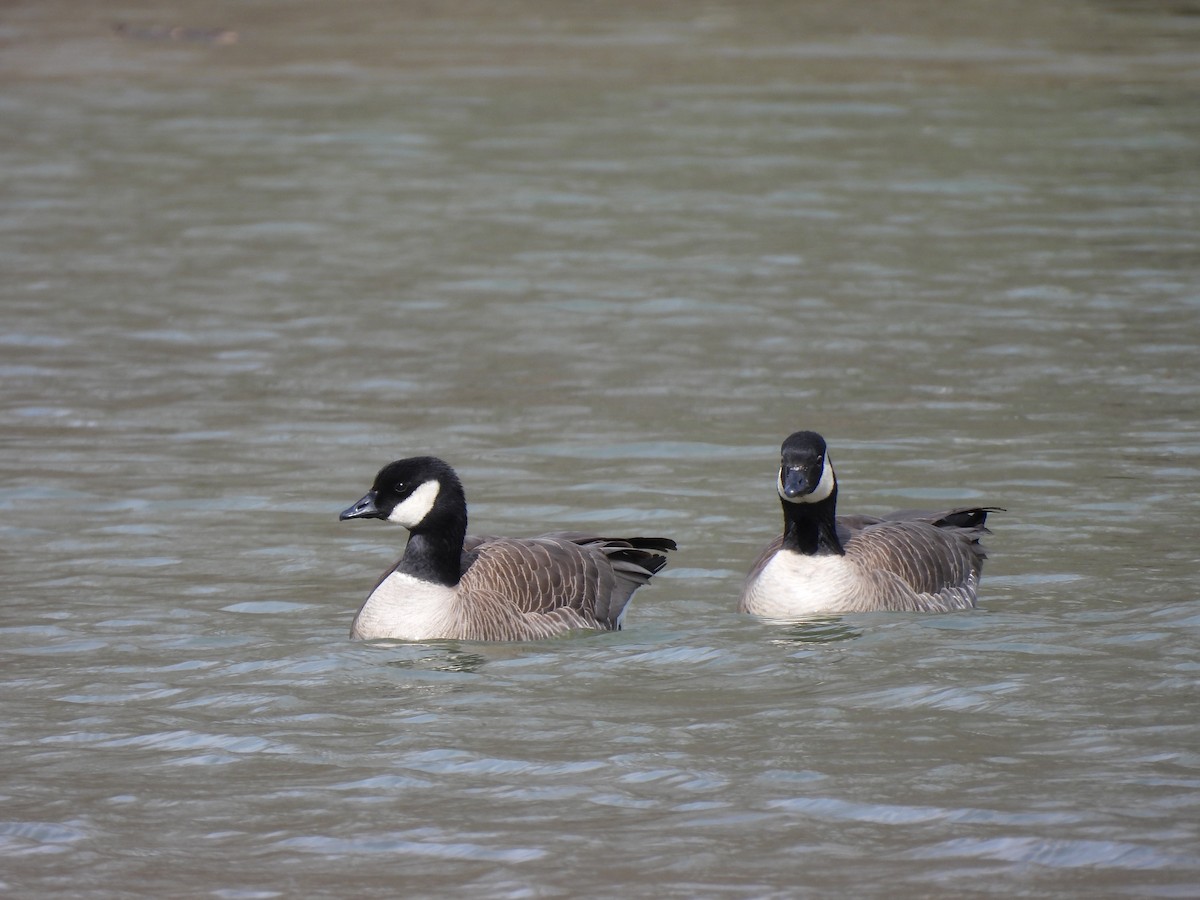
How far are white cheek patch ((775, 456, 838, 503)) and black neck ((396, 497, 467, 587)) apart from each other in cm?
A: 162

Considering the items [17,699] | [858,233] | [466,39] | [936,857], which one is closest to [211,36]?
[466,39]

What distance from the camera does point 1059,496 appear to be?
12.5m

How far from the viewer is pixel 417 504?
399 inches

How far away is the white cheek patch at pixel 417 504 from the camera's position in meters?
10.1

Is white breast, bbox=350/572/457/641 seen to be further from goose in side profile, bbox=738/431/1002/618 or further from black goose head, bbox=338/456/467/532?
goose in side profile, bbox=738/431/1002/618

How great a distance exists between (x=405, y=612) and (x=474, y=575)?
1.68 ft

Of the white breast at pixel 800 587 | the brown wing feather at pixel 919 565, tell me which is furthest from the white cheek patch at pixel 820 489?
the brown wing feather at pixel 919 565

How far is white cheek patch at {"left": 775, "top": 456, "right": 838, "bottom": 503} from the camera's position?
10.4 m

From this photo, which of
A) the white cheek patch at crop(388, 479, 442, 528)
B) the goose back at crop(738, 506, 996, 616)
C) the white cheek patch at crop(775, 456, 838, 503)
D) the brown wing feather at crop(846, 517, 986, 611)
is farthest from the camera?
the brown wing feather at crop(846, 517, 986, 611)

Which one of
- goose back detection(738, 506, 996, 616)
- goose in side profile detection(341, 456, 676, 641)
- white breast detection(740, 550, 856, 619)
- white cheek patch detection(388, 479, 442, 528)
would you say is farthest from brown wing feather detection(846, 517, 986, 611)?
white cheek patch detection(388, 479, 442, 528)

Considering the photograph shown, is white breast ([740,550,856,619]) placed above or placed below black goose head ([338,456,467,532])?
below

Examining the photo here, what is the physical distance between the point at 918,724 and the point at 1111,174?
48.5 feet

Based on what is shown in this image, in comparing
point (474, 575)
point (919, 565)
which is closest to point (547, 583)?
point (474, 575)

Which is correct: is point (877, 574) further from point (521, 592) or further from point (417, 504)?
point (417, 504)
